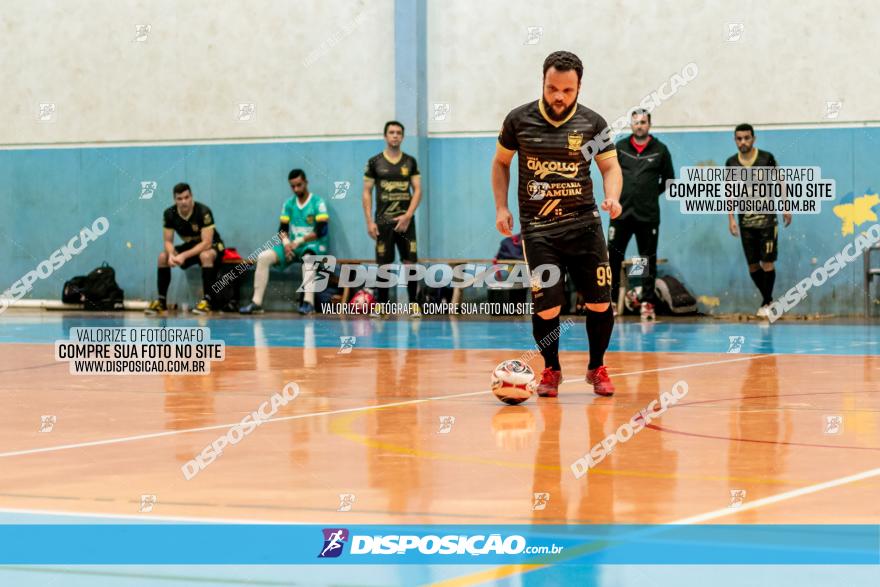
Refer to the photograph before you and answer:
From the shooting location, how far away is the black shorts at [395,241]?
20.0 meters

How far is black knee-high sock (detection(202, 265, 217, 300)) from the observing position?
21.4 meters

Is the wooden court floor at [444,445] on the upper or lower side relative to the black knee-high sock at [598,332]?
lower

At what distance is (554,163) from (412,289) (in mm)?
10972

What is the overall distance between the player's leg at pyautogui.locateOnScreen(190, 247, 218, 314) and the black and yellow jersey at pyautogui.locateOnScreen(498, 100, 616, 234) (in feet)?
41.4

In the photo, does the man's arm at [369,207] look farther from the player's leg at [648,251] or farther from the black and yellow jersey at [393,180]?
the player's leg at [648,251]

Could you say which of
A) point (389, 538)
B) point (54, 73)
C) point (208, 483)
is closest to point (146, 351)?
point (208, 483)

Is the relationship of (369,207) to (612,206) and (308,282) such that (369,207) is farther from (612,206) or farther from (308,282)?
(612,206)

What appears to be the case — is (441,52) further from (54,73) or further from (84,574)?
(84,574)

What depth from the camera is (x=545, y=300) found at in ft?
30.8

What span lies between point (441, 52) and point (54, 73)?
7.19 metres

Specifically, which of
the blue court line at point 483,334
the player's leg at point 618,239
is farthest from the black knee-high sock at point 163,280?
the player's leg at point 618,239

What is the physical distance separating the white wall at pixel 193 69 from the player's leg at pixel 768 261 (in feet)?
20.9

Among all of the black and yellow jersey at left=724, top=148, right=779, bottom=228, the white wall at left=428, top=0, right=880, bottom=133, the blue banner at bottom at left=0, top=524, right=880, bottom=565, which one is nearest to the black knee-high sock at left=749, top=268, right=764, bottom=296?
the black and yellow jersey at left=724, top=148, right=779, bottom=228

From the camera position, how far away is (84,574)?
4.28 m
